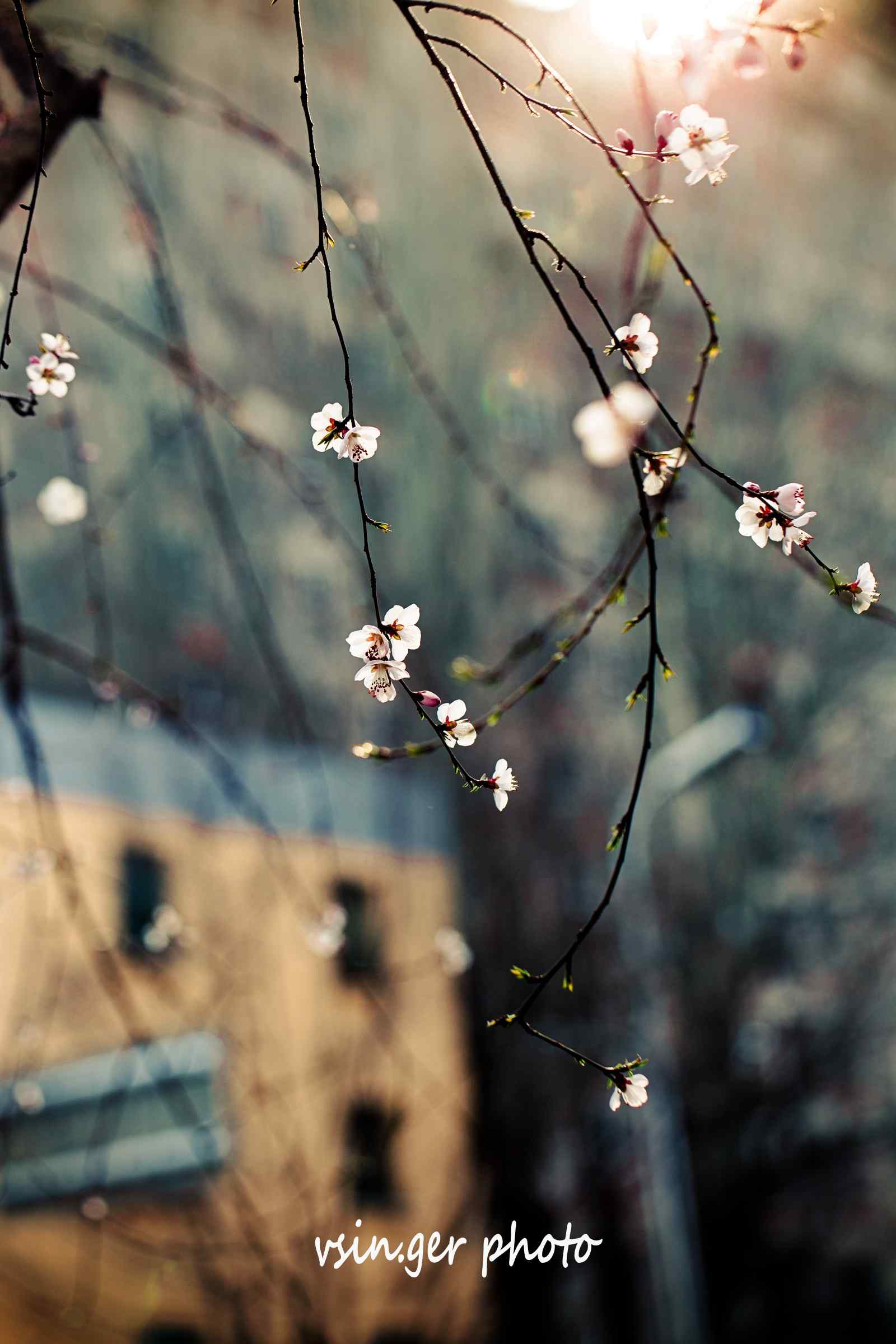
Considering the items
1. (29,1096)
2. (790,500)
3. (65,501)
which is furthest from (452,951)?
(790,500)

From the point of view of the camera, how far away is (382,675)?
0.66m

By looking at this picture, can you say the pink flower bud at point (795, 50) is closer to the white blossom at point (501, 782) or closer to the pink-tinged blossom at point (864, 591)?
the pink-tinged blossom at point (864, 591)

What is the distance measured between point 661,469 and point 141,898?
2.68 metres

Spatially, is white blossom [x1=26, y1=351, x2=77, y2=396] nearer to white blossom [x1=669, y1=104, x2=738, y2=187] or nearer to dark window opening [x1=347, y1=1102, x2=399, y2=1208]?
white blossom [x1=669, y1=104, x2=738, y2=187]

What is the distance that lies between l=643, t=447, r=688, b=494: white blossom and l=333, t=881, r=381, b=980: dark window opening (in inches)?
114

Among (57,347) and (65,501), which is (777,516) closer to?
(57,347)

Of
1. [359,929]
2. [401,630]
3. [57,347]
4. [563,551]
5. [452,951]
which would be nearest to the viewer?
[401,630]

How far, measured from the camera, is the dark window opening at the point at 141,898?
2.88 meters

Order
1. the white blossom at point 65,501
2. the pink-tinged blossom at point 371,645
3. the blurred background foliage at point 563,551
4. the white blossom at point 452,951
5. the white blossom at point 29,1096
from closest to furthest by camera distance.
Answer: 1. the pink-tinged blossom at point 371,645
2. the white blossom at point 65,501
3. the white blossom at point 29,1096
4. the white blossom at point 452,951
5. the blurred background foliage at point 563,551

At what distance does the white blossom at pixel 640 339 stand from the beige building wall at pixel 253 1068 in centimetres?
188

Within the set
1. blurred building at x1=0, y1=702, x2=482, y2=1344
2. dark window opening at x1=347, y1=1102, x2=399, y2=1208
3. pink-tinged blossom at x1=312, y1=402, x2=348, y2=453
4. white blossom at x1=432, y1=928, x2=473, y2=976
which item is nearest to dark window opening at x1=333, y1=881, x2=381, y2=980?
blurred building at x1=0, y1=702, x2=482, y2=1344

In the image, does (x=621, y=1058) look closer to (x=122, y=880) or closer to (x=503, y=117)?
(x=122, y=880)

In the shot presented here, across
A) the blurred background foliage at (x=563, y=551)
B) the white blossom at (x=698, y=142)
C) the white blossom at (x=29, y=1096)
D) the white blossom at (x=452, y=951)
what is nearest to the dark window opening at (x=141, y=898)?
the white blossom at (x=29, y=1096)

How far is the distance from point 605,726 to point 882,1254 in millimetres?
2463
